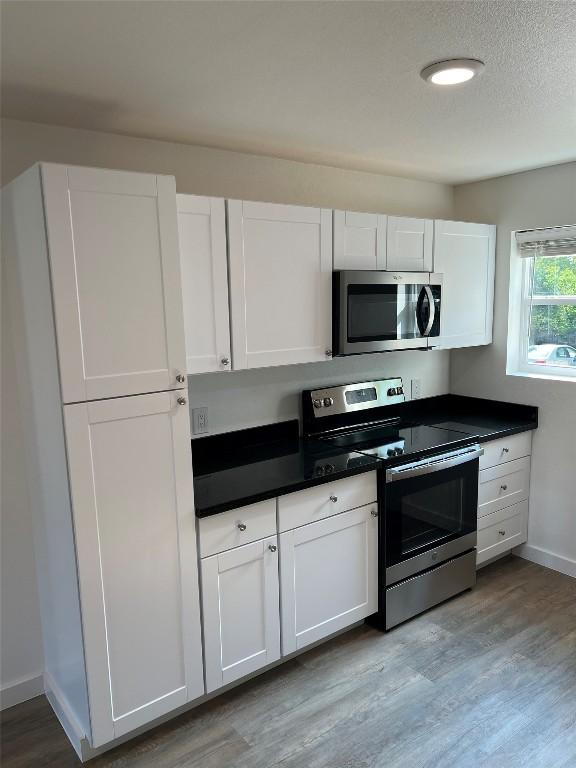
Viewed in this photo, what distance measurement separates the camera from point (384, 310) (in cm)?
293

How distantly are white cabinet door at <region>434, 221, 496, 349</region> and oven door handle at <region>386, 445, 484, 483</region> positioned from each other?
66 cm

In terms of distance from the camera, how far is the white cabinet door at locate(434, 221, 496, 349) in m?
3.28

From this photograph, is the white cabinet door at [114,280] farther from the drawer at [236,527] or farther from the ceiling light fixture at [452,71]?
the ceiling light fixture at [452,71]

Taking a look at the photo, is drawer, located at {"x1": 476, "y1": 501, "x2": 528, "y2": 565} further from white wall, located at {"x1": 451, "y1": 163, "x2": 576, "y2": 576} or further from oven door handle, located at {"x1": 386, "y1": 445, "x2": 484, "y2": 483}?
oven door handle, located at {"x1": 386, "y1": 445, "x2": 484, "y2": 483}

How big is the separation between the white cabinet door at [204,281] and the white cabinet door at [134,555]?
0.33 m

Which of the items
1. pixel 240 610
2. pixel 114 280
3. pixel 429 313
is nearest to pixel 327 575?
pixel 240 610

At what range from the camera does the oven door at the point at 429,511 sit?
108 inches

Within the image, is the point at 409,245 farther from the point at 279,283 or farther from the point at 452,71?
the point at 452,71

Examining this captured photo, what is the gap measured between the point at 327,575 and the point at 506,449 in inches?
56.7

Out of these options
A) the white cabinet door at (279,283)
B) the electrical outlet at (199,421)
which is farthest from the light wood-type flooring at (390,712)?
the white cabinet door at (279,283)

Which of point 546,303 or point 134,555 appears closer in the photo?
point 134,555

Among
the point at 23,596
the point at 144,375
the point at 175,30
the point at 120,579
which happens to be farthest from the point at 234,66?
the point at 23,596

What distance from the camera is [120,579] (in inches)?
78.8

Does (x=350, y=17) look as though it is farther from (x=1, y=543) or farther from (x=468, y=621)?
(x=468, y=621)
